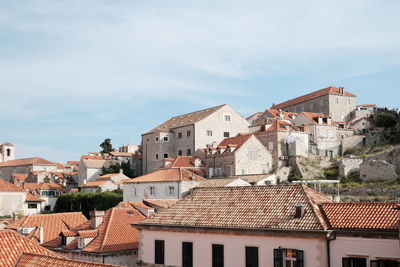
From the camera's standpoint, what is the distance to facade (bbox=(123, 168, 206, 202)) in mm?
59875

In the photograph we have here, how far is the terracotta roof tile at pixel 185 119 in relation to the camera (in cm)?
8168

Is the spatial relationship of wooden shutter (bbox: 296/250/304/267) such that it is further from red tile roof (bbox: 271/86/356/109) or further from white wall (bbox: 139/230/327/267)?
red tile roof (bbox: 271/86/356/109)

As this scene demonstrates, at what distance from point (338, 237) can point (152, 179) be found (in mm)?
45313

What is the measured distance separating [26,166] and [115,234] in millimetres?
92452

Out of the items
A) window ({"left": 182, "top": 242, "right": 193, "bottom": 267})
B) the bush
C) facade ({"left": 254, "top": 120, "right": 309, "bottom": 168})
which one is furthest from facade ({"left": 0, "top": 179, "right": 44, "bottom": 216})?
window ({"left": 182, "top": 242, "right": 193, "bottom": 267})

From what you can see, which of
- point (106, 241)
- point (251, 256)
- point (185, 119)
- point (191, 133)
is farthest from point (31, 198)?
point (251, 256)

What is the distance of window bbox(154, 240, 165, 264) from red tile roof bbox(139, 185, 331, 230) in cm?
96

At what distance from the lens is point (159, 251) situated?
2531 centimetres

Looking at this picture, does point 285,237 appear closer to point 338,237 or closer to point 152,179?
point 338,237

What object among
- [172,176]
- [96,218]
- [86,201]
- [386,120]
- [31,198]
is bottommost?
[86,201]

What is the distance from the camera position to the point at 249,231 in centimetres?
2172

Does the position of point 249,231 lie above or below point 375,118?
below

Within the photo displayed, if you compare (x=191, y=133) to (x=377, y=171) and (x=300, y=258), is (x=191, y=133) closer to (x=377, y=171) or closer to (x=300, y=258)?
(x=377, y=171)

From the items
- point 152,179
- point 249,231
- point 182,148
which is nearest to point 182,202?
point 249,231
